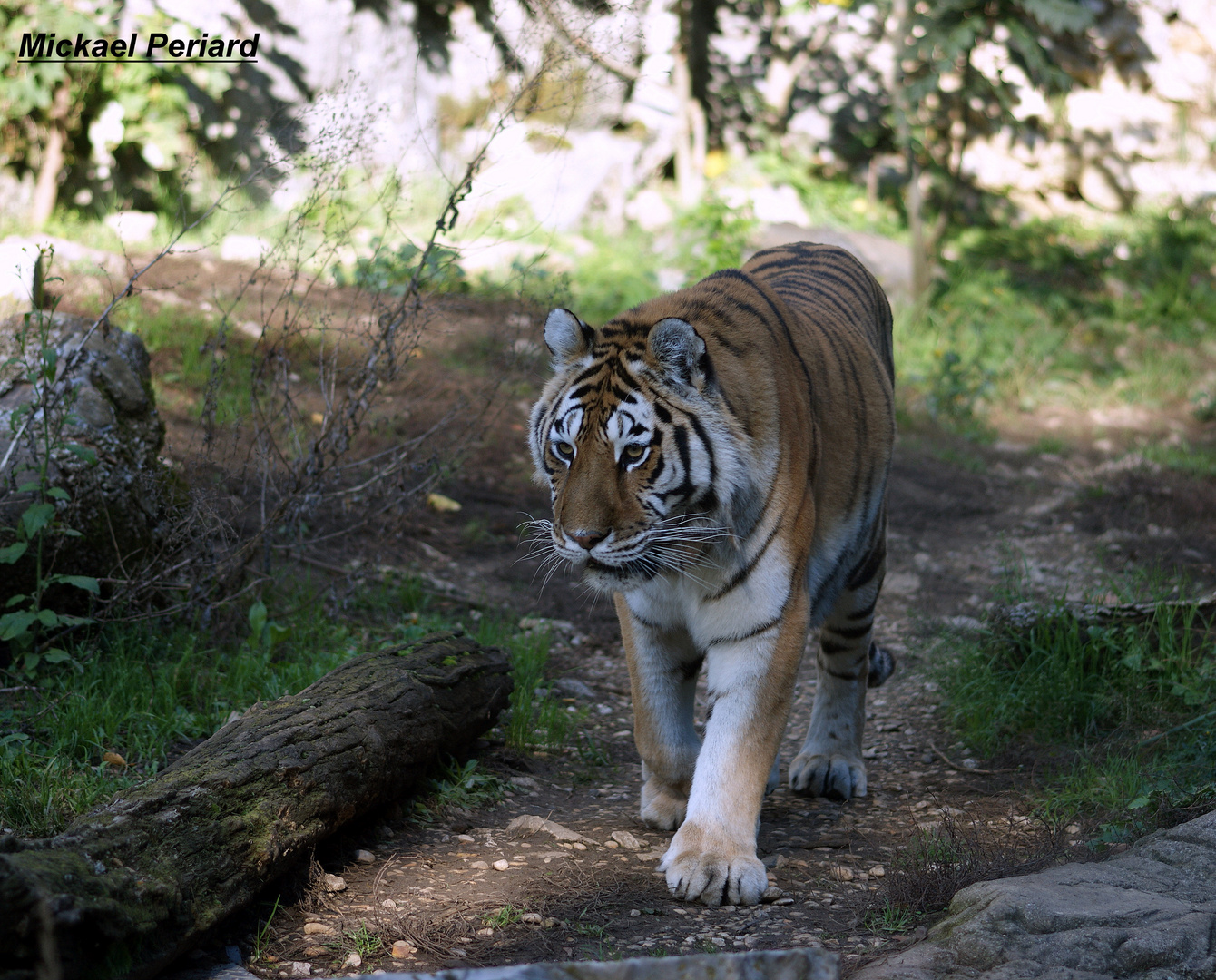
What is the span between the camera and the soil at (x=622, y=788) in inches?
104

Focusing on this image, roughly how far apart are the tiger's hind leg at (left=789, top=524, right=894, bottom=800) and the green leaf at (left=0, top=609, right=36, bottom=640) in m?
2.61

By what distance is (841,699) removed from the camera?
3881 mm

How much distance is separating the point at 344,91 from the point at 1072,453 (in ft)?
21.6

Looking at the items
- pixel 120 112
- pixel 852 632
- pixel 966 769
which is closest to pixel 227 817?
pixel 852 632

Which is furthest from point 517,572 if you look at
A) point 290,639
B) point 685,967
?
point 685,967

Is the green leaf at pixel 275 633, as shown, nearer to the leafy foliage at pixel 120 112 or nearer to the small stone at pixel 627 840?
the small stone at pixel 627 840

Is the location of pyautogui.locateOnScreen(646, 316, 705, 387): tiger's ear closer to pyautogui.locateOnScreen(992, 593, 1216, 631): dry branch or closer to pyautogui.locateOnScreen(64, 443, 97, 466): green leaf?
pyautogui.locateOnScreen(64, 443, 97, 466): green leaf

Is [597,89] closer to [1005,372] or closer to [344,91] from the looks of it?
[344,91]

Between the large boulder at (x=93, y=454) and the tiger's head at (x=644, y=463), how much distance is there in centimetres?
177

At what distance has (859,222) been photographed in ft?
41.8

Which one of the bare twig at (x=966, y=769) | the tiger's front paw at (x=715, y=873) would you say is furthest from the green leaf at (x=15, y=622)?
the bare twig at (x=966, y=769)

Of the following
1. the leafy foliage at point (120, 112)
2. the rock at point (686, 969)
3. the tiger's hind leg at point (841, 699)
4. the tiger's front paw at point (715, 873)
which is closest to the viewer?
the rock at point (686, 969)

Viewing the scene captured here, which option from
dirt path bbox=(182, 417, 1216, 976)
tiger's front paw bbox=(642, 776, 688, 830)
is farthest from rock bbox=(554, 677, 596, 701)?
tiger's front paw bbox=(642, 776, 688, 830)

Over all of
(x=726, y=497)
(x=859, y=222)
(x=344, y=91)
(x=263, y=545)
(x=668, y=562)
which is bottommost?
(x=263, y=545)
